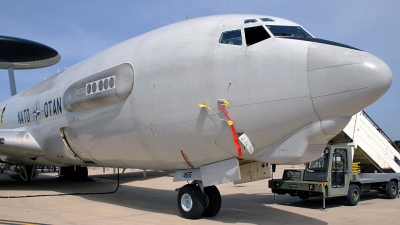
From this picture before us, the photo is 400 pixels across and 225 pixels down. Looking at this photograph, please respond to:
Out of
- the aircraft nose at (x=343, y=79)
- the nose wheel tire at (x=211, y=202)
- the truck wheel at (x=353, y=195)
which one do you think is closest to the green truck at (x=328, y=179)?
the truck wheel at (x=353, y=195)

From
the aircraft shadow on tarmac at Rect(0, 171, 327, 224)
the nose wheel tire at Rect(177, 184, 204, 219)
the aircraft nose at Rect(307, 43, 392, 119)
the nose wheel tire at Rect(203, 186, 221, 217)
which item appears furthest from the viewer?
the nose wheel tire at Rect(203, 186, 221, 217)

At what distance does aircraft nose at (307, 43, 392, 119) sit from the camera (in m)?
7.24

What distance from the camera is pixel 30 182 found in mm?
21359

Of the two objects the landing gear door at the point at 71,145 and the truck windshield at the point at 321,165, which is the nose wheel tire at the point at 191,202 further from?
the truck windshield at the point at 321,165

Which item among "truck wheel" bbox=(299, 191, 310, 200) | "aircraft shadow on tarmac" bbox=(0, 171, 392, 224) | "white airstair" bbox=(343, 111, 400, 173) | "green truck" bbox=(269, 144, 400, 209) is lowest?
"aircraft shadow on tarmac" bbox=(0, 171, 392, 224)

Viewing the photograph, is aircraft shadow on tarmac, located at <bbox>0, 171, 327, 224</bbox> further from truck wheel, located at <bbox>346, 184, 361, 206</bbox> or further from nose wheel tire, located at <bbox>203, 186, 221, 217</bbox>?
truck wheel, located at <bbox>346, 184, 361, 206</bbox>

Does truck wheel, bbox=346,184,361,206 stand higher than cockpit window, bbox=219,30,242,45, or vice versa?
cockpit window, bbox=219,30,242,45

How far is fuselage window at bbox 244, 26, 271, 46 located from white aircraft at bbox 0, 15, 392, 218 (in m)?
0.03

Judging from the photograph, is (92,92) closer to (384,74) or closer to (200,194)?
(200,194)

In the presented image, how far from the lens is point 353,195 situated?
1288 centimetres

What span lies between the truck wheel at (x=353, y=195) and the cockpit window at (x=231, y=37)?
7.14 meters

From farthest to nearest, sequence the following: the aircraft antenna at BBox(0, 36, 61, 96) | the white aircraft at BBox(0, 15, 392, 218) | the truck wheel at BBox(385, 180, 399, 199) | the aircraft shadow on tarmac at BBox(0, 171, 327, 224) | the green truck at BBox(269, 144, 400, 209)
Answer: the aircraft antenna at BBox(0, 36, 61, 96) → the truck wheel at BBox(385, 180, 399, 199) → the green truck at BBox(269, 144, 400, 209) → the aircraft shadow on tarmac at BBox(0, 171, 327, 224) → the white aircraft at BBox(0, 15, 392, 218)

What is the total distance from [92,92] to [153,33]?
8.25 ft

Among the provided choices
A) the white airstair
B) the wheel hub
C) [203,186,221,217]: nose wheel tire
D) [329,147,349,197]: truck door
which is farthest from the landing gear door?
the white airstair
